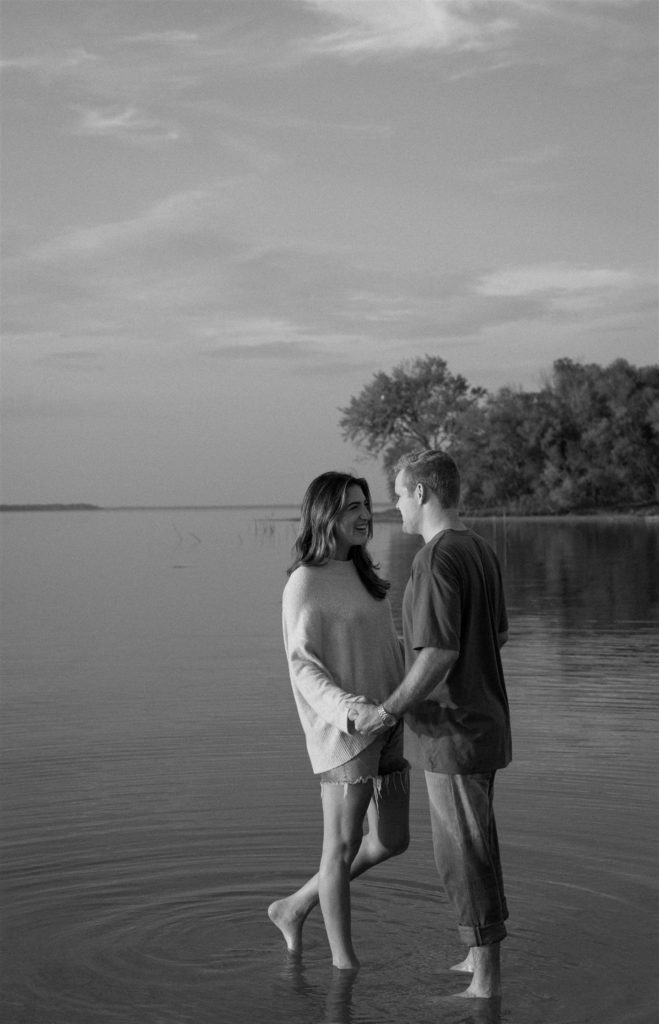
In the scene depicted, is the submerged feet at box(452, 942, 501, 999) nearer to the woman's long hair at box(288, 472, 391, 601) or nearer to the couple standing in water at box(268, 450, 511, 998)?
the couple standing in water at box(268, 450, 511, 998)

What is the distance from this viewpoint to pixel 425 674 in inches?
169

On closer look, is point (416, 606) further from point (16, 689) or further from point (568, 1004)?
point (16, 689)

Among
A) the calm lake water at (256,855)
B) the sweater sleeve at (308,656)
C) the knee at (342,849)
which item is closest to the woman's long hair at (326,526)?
the sweater sleeve at (308,656)

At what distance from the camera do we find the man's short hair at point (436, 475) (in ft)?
15.0

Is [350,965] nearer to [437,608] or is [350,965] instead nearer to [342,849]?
[342,849]

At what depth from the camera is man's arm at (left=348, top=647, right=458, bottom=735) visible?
14.1 feet

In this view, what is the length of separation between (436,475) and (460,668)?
0.65 metres

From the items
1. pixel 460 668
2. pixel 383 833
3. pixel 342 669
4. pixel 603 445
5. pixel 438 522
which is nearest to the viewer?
pixel 460 668

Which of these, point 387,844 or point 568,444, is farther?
point 568,444

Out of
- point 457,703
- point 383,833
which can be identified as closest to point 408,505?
point 457,703

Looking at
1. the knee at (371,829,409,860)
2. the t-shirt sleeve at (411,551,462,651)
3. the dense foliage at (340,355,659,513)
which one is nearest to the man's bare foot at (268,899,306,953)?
the knee at (371,829,409,860)

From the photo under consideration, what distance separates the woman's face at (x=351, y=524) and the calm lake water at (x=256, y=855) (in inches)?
59.8

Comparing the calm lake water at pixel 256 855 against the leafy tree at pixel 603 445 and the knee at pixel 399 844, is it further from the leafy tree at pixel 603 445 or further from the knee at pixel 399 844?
the leafy tree at pixel 603 445

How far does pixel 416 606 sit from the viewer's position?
4367 mm
